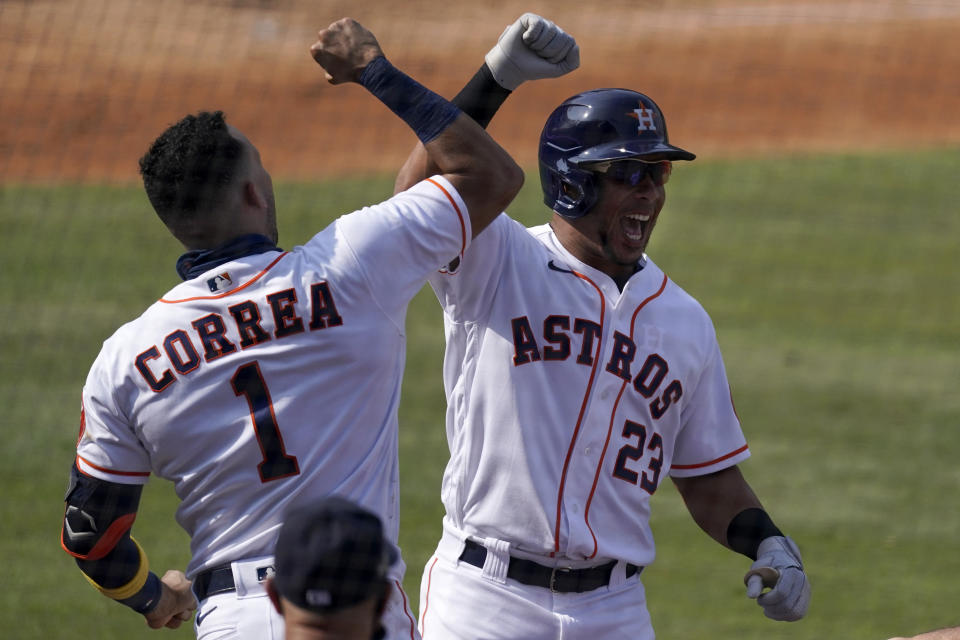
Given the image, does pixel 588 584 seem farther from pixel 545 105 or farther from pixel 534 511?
pixel 545 105

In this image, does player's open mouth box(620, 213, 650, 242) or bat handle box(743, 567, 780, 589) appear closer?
bat handle box(743, 567, 780, 589)

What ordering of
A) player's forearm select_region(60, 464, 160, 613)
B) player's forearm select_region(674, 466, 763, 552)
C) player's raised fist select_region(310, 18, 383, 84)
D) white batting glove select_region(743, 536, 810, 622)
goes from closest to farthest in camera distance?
1. player's forearm select_region(60, 464, 160, 613)
2. player's raised fist select_region(310, 18, 383, 84)
3. white batting glove select_region(743, 536, 810, 622)
4. player's forearm select_region(674, 466, 763, 552)

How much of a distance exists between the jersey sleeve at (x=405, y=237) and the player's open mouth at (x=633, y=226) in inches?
27.3

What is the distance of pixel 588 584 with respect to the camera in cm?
326

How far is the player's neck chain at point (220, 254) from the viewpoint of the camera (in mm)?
2756

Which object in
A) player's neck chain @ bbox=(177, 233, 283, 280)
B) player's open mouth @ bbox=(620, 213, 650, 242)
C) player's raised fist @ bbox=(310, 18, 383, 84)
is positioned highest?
player's raised fist @ bbox=(310, 18, 383, 84)

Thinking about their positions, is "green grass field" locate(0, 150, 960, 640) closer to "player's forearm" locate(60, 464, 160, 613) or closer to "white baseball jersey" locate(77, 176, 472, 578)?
"player's forearm" locate(60, 464, 160, 613)

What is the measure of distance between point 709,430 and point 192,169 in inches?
61.3

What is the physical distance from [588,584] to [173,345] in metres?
1.27

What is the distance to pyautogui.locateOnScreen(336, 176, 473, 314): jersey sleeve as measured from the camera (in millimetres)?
2734

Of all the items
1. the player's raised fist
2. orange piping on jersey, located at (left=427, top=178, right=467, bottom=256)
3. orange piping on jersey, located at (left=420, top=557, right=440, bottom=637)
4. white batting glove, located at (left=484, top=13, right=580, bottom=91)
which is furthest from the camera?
orange piping on jersey, located at (left=420, top=557, right=440, bottom=637)

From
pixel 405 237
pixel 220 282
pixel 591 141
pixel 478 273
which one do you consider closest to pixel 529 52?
pixel 591 141

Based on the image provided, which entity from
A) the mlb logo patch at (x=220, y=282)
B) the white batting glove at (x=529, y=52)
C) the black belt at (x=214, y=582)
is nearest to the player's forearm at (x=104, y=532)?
Result: the black belt at (x=214, y=582)

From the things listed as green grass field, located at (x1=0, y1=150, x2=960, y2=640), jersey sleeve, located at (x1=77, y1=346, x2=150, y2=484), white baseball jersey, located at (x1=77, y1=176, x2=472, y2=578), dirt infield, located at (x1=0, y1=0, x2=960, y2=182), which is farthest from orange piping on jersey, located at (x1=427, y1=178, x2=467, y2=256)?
dirt infield, located at (x1=0, y1=0, x2=960, y2=182)
